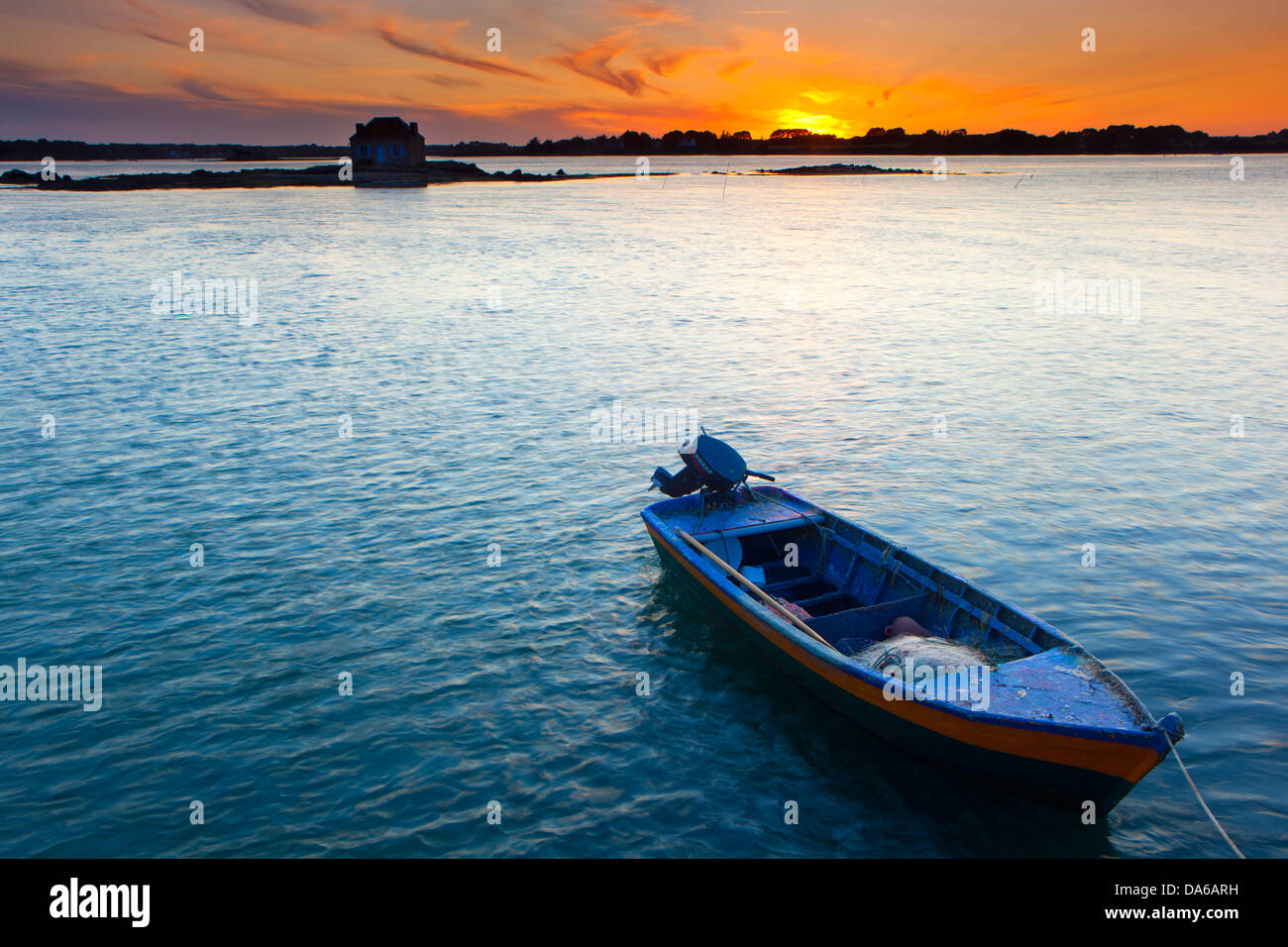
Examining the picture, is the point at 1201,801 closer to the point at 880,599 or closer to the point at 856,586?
the point at 880,599

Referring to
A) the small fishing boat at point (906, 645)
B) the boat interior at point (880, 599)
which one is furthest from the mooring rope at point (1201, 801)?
the boat interior at point (880, 599)

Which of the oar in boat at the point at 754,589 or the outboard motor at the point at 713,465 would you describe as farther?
the outboard motor at the point at 713,465

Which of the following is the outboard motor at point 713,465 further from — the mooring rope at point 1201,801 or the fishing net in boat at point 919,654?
the mooring rope at point 1201,801

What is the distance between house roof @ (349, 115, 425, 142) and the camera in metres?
138

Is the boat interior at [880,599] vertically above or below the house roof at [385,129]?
below

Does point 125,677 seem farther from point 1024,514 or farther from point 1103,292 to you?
point 1103,292

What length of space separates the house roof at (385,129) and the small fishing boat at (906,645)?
143m

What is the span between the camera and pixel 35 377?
26969 millimetres

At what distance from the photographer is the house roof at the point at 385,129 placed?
13762 centimetres

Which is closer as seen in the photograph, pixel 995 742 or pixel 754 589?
pixel 995 742

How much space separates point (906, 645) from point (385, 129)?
493 feet

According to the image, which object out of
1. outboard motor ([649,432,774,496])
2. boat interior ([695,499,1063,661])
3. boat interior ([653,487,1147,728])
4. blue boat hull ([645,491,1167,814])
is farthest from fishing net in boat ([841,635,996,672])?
outboard motor ([649,432,774,496])

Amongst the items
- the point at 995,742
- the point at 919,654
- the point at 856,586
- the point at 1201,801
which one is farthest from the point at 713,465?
the point at 1201,801

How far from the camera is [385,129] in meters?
139
